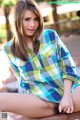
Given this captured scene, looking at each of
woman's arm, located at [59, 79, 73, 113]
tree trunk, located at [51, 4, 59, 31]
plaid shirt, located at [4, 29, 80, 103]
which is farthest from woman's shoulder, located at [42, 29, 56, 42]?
tree trunk, located at [51, 4, 59, 31]

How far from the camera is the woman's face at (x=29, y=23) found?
201cm

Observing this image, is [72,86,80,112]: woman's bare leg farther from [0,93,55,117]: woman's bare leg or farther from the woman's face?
the woman's face

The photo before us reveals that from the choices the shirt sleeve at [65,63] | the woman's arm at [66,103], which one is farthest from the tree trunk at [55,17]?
the woman's arm at [66,103]

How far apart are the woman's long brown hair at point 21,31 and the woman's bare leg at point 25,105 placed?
0.73 feet

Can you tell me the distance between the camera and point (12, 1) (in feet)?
27.8

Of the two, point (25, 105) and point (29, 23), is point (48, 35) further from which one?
point (25, 105)

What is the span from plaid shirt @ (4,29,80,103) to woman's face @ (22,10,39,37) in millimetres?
67

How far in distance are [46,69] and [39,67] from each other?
41 mm

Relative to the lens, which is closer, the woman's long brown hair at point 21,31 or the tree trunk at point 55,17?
the woman's long brown hair at point 21,31

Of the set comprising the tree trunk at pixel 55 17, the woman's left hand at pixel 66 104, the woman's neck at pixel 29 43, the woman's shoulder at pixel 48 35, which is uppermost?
the woman's shoulder at pixel 48 35

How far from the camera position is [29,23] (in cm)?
203

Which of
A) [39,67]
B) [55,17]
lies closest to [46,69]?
[39,67]

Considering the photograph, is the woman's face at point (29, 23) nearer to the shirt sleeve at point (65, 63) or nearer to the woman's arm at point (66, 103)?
the shirt sleeve at point (65, 63)

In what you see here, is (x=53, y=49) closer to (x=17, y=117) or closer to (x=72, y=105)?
(x=72, y=105)
